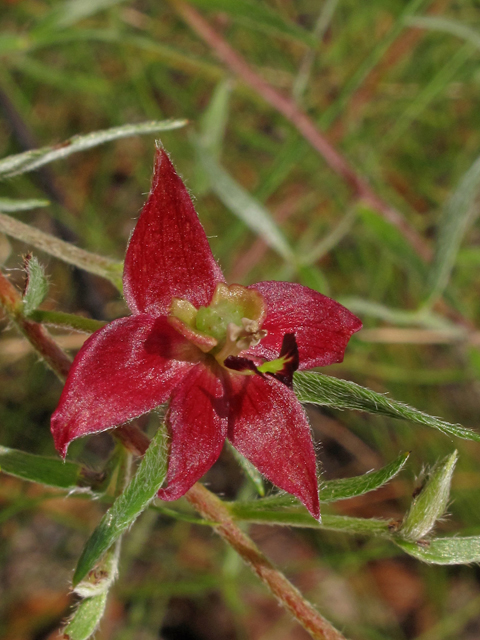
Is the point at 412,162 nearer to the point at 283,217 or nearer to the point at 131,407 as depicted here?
the point at 283,217

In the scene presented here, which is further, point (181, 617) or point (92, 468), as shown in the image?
point (181, 617)

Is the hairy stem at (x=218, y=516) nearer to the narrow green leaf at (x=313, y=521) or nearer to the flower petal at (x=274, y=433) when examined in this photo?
the narrow green leaf at (x=313, y=521)

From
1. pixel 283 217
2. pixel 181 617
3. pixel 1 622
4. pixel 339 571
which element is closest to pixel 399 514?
pixel 339 571

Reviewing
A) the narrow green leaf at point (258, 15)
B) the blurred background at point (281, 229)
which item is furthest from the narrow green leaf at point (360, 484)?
the narrow green leaf at point (258, 15)

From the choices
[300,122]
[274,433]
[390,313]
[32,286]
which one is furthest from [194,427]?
[300,122]

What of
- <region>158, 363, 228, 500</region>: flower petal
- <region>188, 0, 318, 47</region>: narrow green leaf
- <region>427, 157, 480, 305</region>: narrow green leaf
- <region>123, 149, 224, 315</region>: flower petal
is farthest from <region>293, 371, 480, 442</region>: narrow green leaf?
<region>188, 0, 318, 47</region>: narrow green leaf

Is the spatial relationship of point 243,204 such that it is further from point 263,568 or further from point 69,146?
point 263,568
